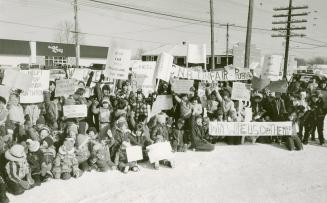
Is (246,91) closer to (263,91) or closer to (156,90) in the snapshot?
(263,91)

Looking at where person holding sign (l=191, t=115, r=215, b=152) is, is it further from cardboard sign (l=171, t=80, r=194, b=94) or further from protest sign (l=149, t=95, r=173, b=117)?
cardboard sign (l=171, t=80, r=194, b=94)

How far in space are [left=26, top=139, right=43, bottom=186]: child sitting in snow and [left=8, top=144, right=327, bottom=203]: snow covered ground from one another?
24 cm

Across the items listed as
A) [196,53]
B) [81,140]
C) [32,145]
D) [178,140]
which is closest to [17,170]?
[32,145]

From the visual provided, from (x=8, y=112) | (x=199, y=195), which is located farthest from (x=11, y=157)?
(x=199, y=195)

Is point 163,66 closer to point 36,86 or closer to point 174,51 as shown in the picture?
point 36,86

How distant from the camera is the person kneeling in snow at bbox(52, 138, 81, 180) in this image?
813cm

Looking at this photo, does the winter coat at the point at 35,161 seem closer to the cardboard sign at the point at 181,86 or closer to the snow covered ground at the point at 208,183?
Result: the snow covered ground at the point at 208,183

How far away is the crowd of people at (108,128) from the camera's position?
7934mm

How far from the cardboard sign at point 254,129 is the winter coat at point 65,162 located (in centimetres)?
444

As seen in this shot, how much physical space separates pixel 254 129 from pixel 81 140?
5237 mm

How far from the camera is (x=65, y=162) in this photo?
823 cm

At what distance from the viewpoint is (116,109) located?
1023cm

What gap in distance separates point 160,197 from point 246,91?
19.0ft

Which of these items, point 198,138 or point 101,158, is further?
point 198,138
